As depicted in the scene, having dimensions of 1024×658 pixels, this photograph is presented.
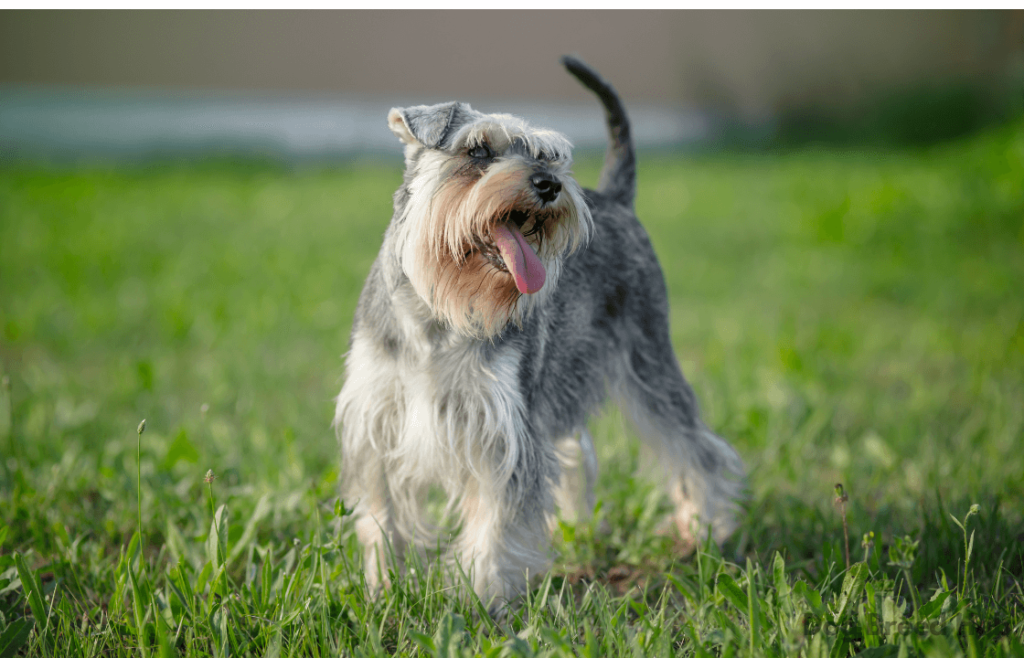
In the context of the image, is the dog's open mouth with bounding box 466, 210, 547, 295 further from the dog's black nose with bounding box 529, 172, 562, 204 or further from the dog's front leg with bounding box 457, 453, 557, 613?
the dog's front leg with bounding box 457, 453, 557, 613

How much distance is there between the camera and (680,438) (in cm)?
383

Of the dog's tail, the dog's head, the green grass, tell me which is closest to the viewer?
the green grass

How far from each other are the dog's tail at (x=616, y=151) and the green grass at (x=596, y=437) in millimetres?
1551

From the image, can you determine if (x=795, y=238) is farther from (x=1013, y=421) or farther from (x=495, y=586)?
(x=495, y=586)

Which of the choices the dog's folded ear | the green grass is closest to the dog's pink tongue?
the dog's folded ear

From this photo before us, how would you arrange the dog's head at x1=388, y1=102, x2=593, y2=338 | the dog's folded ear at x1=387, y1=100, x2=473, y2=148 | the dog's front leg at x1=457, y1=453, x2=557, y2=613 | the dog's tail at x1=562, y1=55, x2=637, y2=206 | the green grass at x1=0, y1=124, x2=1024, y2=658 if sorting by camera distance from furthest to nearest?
the dog's tail at x1=562, y1=55, x2=637, y2=206 → the dog's front leg at x1=457, y1=453, x2=557, y2=613 → the dog's folded ear at x1=387, y1=100, x2=473, y2=148 → the dog's head at x1=388, y1=102, x2=593, y2=338 → the green grass at x1=0, y1=124, x2=1024, y2=658

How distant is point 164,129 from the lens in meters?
17.4

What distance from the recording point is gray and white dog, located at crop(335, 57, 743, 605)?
261 cm

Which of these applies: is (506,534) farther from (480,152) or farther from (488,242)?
(480,152)

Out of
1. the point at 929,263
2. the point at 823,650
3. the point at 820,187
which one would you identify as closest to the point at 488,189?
the point at 823,650

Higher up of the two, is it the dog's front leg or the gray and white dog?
the gray and white dog

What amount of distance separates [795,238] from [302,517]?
30.3 ft

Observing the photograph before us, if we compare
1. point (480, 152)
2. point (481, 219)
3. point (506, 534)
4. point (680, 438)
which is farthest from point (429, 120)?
point (680, 438)

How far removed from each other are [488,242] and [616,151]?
1.45 m
